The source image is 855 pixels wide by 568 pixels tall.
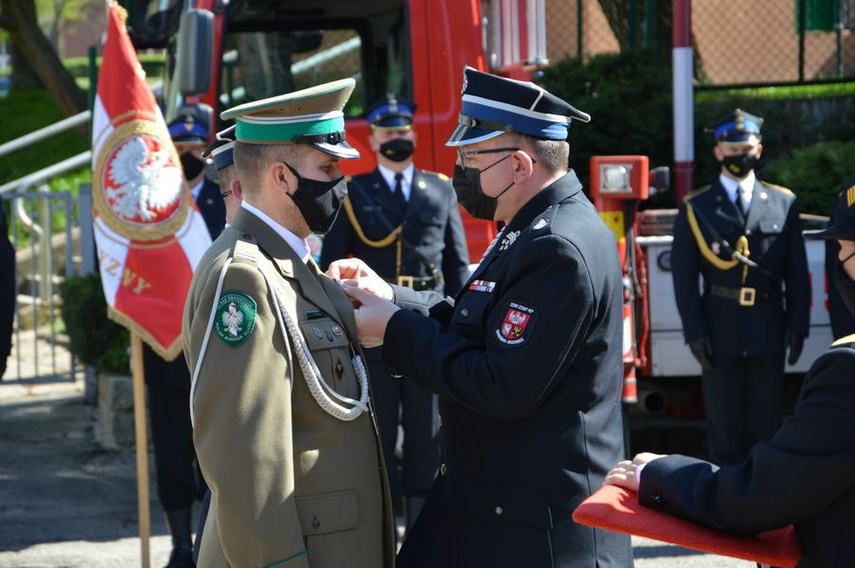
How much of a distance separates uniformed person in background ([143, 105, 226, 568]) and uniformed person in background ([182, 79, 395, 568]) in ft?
9.34

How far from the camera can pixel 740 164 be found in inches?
253

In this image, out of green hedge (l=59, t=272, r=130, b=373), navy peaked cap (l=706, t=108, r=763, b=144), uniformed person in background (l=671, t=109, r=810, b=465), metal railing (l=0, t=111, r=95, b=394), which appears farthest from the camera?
metal railing (l=0, t=111, r=95, b=394)

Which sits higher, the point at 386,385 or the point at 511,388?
the point at 511,388

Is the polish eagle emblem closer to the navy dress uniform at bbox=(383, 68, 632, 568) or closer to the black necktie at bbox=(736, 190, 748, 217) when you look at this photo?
the navy dress uniform at bbox=(383, 68, 632, 568)

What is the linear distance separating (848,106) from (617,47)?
2338 mm

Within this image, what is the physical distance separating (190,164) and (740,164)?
278 cm

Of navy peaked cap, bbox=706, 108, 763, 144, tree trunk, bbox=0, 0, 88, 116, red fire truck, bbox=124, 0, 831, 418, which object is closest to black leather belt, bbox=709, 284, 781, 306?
red fire truck, bbox=124, 0, 831, 418

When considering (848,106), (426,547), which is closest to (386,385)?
(426,547)

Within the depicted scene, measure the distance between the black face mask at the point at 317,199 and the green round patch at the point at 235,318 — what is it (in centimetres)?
32

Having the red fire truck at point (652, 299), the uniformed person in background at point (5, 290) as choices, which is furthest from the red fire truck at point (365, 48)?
the uniformed person in background at point (5, 290)

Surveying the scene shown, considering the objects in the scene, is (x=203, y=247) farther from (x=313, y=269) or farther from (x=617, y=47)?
(x=617, y=47)

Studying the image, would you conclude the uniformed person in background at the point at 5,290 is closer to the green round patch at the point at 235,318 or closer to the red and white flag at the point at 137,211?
the red and white flag at the point at 137,211

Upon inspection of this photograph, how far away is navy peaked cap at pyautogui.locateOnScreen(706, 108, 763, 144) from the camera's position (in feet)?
21.0

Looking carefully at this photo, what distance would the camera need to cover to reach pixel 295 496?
8.74 feet
